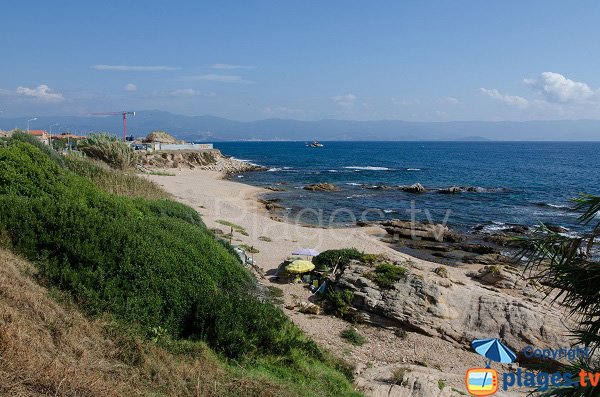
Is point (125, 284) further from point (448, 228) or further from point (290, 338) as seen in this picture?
point (448, 228)

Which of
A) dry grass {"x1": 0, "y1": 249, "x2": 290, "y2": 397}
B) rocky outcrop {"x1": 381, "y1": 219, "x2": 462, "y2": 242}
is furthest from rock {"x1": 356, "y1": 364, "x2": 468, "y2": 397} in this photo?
rocky outcrop {"x1": 381, "y1": 219, "x2": 462, "y2": 242}

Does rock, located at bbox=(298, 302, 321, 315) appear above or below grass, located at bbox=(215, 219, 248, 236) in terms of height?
below

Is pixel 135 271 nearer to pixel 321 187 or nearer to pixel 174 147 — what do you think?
pixel 321 187

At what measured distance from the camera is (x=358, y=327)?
13.2 metres

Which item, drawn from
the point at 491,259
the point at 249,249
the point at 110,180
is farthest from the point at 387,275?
the point at 110,180

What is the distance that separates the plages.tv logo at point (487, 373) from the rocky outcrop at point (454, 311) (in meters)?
1.74

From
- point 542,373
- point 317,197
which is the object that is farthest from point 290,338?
point 317,197

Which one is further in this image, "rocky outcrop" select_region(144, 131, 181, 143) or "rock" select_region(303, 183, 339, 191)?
"rocky outcrop" select_region(144, 131, 181, 143)

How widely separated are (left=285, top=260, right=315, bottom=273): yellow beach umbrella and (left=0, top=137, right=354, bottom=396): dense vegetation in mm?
4770

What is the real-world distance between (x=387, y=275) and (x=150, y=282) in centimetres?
824

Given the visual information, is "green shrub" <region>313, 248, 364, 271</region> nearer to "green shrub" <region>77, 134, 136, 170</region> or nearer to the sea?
the sea

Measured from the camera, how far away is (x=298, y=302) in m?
14.5

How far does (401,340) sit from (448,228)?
18.7 meters

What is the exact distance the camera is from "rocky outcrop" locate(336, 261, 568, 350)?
12875 mm
